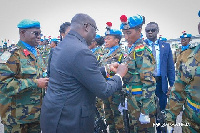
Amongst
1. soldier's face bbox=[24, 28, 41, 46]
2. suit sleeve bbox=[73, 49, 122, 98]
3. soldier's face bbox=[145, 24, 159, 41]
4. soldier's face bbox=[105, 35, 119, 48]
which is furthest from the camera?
soldier's face bbox=[145, 24, 159, 41]

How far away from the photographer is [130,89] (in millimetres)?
3086

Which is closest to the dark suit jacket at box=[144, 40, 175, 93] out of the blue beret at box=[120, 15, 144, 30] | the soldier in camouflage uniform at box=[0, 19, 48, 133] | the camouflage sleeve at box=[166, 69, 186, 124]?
the blue beret at box=[120, 15, 144, 30]

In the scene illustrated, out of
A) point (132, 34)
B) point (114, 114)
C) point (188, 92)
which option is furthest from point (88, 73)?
point (114, 114)

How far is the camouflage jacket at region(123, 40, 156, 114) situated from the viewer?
2.84 m

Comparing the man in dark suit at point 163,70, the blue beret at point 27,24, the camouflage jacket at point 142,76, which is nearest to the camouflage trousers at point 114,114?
the camouflage jacket at point 142,76

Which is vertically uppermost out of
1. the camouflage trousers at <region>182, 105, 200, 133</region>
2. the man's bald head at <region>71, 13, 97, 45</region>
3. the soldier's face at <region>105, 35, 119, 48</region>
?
the man's bald head at <region>71, 13, 97, 45</region>

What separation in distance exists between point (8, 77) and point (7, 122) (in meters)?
0.75

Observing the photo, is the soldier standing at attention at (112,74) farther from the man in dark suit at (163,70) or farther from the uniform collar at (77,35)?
the uniform collar at (77,35)

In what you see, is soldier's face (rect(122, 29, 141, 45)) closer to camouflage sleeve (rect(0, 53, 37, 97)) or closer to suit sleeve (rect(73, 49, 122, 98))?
suit sleeve (rect(73, 49, 122, 98))

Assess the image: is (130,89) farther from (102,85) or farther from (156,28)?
(156,28)

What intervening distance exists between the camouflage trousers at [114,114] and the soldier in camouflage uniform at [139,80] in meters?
0.60

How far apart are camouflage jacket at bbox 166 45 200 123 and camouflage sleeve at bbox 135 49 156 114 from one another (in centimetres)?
57

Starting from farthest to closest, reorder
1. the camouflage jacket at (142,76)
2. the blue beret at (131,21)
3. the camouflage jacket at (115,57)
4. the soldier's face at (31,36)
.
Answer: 1. the camouflage jacket at (115,57)
2. the blue beret at (131,21)
3. the soldier's face at (31,36)
4. the camouflage jacket at (142,76)

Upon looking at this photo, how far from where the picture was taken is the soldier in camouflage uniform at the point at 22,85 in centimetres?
257
